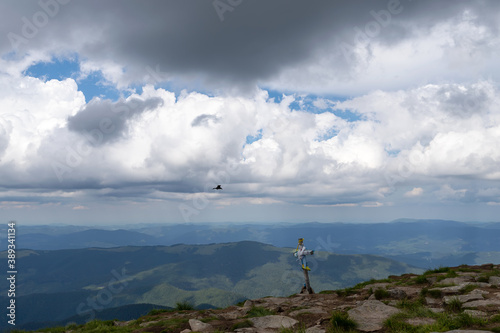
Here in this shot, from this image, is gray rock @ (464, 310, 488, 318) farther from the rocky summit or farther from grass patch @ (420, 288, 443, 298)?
grass patch @ (420, 288, 443, 298)

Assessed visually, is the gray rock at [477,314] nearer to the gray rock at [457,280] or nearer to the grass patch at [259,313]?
the gray rock at [457,280]

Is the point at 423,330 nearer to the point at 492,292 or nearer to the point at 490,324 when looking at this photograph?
the point at 490,324

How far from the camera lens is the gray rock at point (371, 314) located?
12609 mm

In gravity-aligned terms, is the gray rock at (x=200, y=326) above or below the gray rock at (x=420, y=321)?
below

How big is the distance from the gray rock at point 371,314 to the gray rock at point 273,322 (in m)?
3.24

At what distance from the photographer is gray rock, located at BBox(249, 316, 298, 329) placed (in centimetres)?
1485

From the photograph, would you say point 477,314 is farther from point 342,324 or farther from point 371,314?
point 342,324

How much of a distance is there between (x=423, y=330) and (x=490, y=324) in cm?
273

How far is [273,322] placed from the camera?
15438 mm

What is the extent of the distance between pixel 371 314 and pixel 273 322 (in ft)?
17.2

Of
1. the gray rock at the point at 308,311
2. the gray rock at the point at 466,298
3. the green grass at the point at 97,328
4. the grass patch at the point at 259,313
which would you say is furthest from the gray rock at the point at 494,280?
the green grass at the point at 97,328

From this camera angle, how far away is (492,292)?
634 inches

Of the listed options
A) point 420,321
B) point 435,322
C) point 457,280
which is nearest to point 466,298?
point 420,321

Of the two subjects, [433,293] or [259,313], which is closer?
[433,293]
